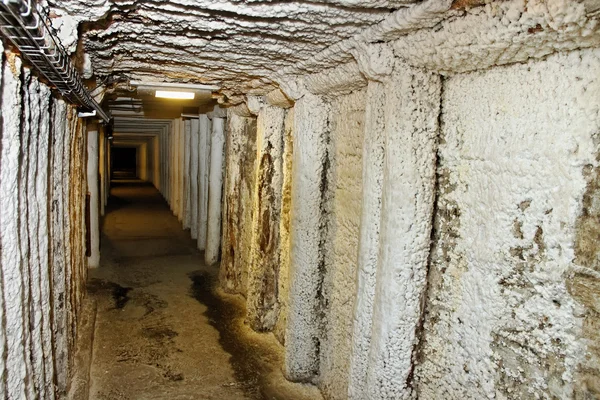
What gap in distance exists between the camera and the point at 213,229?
7.66 metres

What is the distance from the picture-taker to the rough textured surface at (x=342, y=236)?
332 cm

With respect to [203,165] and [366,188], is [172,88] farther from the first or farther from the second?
[203,165]

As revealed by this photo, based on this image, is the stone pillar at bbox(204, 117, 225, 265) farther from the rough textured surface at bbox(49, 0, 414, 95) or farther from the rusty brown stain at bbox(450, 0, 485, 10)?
the rusty brown stain at bbox(450, 0, 485, 10)

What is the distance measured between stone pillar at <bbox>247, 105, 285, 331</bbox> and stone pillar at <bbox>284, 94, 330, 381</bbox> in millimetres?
838

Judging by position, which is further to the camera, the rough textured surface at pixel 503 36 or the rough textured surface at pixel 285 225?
the rough textured surface at pixel 285 225

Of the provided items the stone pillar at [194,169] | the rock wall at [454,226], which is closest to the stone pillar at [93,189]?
the stone pillar at [194,169]

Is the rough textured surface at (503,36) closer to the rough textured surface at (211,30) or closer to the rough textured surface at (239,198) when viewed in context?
the rough textured surface at (211,30)

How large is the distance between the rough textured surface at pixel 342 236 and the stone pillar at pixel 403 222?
73 centimetres

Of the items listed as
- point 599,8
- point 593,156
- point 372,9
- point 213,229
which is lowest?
point 213,229

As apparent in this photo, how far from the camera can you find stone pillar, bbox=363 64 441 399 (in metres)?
2.39

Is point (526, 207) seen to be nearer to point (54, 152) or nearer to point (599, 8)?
point (599, 8)

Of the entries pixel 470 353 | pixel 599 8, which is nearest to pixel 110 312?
pixel 470 353

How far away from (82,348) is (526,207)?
13.5 feet

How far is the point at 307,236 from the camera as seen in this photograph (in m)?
3.79
